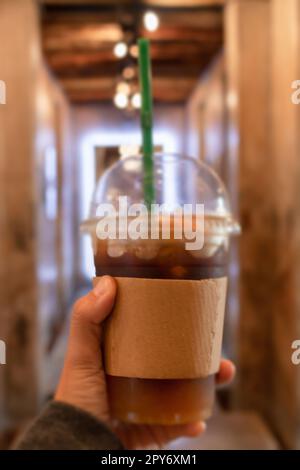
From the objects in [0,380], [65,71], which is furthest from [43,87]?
[0,380]

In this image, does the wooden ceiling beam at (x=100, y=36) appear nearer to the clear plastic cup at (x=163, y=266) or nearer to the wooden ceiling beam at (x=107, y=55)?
the wooden ceiling beam at (x=107, y=55)

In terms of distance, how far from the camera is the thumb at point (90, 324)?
648 millimetres

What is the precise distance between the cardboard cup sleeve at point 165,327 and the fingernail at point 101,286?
2 cm

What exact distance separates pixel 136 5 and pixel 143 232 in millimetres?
2764

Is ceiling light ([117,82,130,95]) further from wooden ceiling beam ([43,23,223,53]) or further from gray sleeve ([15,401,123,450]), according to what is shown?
gray sleeve ([15,401,123,450])

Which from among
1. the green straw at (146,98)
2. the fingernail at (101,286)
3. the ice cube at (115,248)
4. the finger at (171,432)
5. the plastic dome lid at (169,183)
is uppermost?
the green straw at (146,98)

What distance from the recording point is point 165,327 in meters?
0.63

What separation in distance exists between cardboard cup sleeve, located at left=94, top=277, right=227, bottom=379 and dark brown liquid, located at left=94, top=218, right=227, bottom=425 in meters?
0.02

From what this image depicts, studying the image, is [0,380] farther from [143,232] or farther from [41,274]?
[143,232]

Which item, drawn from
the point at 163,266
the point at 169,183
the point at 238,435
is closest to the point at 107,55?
the point at 238,435

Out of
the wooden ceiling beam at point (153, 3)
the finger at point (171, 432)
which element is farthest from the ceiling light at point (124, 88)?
the finger at point (171, 432)

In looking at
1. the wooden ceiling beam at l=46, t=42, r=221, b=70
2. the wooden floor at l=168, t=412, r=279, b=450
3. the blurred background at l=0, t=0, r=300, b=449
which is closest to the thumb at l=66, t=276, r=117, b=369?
the wooden floor at l=168, t=412, r=279, b=450

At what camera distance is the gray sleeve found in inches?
27.4

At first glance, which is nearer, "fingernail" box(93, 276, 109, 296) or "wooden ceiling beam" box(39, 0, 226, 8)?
"fingernail" box(93, 276, 109, 296)
